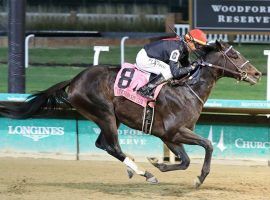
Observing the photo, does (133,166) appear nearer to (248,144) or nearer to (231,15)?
(248,144)

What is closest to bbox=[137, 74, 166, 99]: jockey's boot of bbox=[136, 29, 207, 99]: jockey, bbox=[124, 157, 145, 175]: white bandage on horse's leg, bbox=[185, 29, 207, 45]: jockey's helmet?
bbox=[136, 29, 207, 99]: jockey

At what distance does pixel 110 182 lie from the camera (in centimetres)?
878

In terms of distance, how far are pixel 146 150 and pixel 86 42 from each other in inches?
452

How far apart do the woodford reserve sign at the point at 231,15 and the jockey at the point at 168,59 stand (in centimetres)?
261

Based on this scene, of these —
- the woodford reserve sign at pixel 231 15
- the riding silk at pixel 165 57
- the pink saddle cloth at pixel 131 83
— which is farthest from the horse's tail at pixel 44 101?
the woodford reserve sign at pixel 231 15

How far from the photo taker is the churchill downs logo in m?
10.6

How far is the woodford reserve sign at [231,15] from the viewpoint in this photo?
35.5 ft

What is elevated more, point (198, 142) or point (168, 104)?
point (168, 104)

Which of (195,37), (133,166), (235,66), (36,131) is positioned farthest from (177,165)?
(36,131)

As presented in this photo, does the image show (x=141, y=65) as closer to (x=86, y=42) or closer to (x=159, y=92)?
(x=159, y=92)

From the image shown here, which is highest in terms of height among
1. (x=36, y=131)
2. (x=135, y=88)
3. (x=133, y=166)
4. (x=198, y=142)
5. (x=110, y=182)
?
(x=135, y=88)

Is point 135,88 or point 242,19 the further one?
point 242,19

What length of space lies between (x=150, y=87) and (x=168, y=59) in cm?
37

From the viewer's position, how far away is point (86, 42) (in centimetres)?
2161
